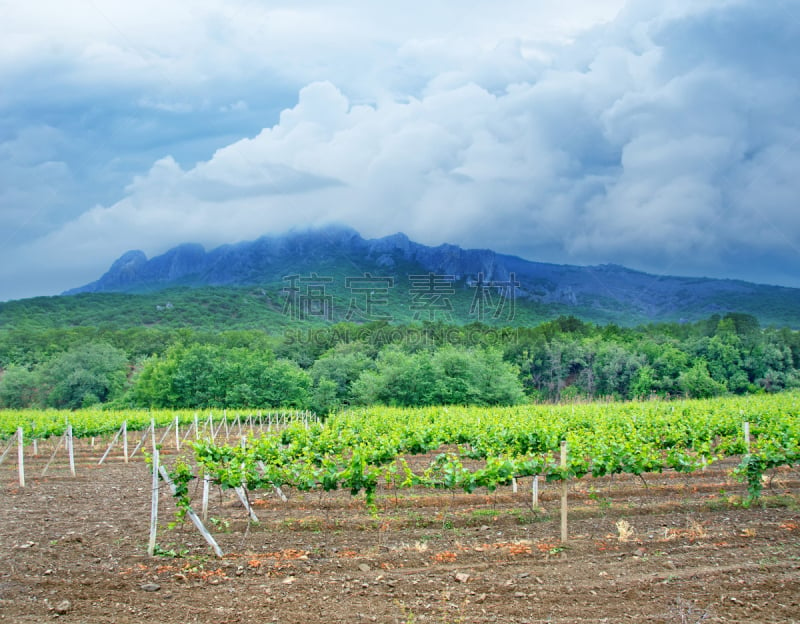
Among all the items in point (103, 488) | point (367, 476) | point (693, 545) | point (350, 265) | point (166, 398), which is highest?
point (350, 265)

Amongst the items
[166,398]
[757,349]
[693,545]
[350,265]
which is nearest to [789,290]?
[757,349]

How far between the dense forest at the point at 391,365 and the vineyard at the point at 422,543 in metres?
30.5

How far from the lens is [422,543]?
331 inches

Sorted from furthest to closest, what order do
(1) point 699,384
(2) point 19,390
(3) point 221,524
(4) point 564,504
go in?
(2) point 19,390
(1) point 699,384
(3) point 221,524
(4) point 564,504

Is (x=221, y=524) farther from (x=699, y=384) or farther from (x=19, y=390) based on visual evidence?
(x=19, y=390)

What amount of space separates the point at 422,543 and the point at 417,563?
2.69 feet

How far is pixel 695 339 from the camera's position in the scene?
60531mm

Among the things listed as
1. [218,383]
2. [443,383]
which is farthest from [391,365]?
[218,383]

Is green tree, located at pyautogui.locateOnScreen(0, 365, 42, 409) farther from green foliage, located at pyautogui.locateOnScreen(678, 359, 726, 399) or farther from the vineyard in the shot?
green foliage, located at pyautogui.locateOnScreen(678, 359, 726, 399)

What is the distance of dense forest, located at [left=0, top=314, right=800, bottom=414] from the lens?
44.8m

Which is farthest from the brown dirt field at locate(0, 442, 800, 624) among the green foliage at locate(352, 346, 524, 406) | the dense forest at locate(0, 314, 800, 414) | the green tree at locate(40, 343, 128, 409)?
the green tree at locate(40, 343, 128, 409)

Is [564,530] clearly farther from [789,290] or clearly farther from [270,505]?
[789,290]

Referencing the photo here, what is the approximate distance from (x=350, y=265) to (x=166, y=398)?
60.5 meters

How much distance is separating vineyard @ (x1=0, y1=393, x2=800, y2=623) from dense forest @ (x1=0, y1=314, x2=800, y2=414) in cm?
3050
